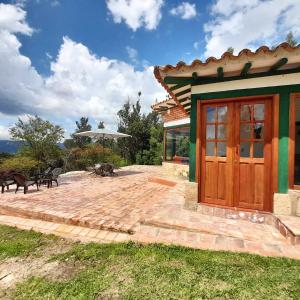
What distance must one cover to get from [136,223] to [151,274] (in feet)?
5.72

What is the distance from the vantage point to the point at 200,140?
4934 millimetres

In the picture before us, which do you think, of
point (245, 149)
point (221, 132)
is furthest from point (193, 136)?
point (245, 149)

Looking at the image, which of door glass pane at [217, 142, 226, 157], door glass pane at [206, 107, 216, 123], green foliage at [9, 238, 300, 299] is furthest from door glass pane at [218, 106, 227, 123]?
green foliage at [9, 238, 300, 299]

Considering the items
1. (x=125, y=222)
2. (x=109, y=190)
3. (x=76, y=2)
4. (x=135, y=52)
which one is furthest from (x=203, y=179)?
(x=135, y=52)

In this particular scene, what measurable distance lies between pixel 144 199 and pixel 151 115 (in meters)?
18.7

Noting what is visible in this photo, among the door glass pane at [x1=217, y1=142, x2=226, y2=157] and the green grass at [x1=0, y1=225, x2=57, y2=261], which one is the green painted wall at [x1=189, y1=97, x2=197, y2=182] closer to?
the door glass pane at [x1=217, y1=142, x2=226, y2=157]

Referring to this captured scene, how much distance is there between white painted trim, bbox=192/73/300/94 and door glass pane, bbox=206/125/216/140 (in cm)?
84

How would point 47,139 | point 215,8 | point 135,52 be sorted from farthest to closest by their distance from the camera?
point 135,52, point 47,139, point 215,8

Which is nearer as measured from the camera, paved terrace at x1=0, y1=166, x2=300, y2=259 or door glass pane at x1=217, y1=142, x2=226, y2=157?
paved terrace at x1=0, y1=166, x2=300, y2=259

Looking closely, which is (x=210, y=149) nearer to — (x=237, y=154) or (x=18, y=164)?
(x=237, y=154)

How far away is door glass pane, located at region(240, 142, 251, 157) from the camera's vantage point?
15.0 feet

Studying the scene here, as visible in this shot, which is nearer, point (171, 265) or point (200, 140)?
point (171, 265)

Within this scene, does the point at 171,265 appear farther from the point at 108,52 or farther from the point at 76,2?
the point at 108,52

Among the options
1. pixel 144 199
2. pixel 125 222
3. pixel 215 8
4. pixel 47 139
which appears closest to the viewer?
pixel 125 222
